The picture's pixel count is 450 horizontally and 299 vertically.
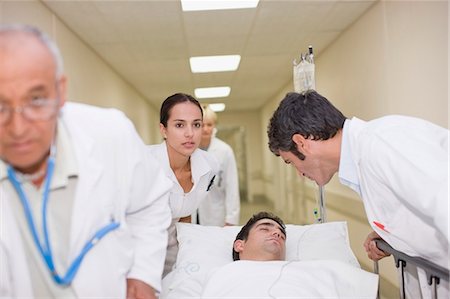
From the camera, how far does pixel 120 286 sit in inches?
49.1

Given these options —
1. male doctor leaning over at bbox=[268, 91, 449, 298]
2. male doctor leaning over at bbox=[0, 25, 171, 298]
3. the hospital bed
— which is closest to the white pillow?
the hospital bed

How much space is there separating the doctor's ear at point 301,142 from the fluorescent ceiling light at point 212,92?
584 centimetres

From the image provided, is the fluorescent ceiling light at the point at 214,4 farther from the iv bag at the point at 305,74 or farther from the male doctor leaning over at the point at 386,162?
the male doctor leaning over at the point at 386,162

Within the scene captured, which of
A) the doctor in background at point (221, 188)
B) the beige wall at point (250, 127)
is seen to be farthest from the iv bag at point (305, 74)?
the beige wall at point (250, 127)

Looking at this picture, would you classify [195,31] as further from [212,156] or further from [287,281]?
[287,281]

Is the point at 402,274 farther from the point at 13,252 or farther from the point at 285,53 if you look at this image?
the point at 285,53

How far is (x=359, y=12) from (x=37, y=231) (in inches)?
140

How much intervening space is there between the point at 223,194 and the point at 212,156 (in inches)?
64.3

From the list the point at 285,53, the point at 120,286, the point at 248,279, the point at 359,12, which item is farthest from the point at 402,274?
the point at 285,53

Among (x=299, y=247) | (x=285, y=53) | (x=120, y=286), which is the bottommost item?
(x=299, y=247)

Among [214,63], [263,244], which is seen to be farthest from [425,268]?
[214,63]

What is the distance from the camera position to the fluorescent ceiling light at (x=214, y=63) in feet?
17.3

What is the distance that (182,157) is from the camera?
7.56ft

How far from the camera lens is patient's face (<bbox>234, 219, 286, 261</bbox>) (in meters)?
2.17
